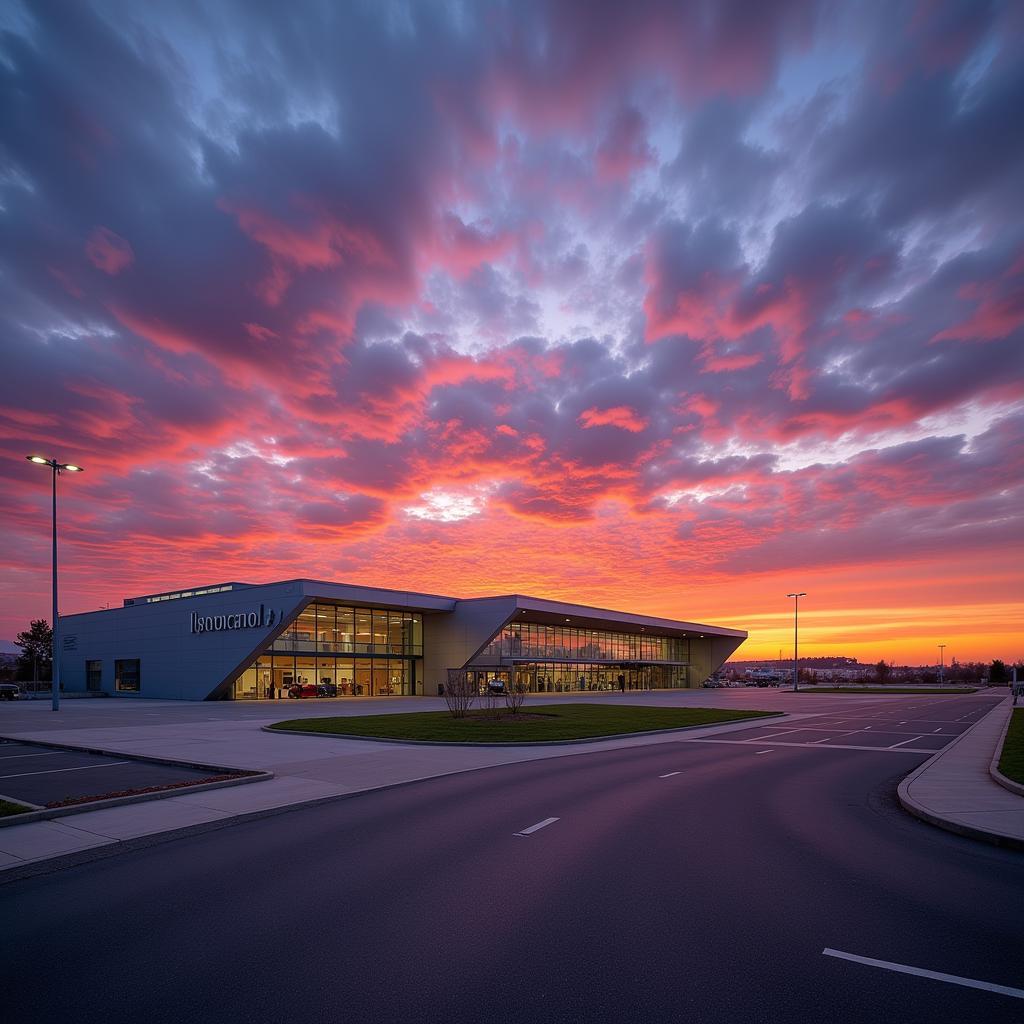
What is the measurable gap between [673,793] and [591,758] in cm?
525

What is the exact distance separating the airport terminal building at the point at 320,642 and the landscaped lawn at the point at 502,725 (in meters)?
14.7

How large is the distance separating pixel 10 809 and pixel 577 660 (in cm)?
6380

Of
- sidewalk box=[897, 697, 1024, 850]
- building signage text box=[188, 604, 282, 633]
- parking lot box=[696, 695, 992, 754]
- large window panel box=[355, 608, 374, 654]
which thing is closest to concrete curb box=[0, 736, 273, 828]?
sidewalk box=[897, 697, 1024, 850]

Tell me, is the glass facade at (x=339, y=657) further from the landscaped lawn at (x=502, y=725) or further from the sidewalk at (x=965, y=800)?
the sidewalk at (x=965, y=800)

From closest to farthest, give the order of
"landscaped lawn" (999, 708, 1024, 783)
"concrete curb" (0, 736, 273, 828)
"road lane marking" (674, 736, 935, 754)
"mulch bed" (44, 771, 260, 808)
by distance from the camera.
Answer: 1. "concrete curb" (0, 736, 273, 828)
2. "mulch bed" (44, 771, 260, 808)
3. "landscaped lawn" (999, 708, 1024, 783)
4. "road lane marking" (674, 736, 935, 754)

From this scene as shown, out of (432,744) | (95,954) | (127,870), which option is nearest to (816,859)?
(95,954)

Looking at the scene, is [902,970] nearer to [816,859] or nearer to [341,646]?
[816,859]

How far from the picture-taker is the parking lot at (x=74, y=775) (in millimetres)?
12539

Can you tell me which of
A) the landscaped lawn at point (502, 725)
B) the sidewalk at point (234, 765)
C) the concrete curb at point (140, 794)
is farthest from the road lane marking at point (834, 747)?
the concrete curb at point (140, 794)

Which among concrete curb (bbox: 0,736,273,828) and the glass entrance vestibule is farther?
the glass entrance vestibule

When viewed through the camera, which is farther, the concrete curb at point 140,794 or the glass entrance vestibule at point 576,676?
the glass entrance vestibule at point 576,676

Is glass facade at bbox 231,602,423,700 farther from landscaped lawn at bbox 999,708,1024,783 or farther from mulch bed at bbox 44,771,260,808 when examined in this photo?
landscaped lawn at bbox 999,708,1024,783

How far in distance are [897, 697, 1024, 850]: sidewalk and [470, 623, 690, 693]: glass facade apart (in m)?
39.9

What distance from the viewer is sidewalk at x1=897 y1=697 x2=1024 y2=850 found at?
31.9 ft
